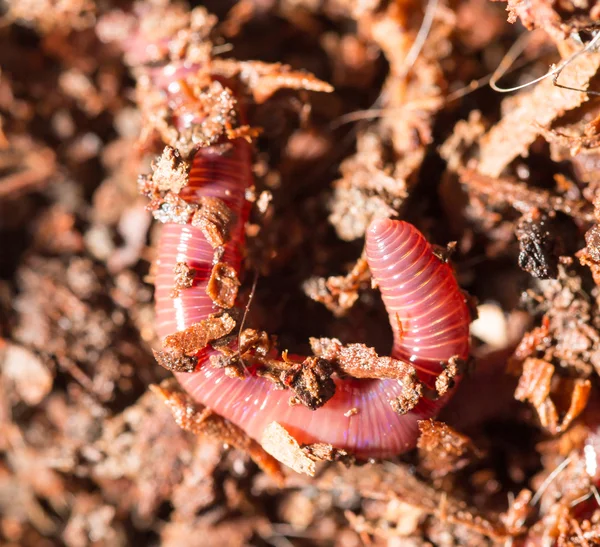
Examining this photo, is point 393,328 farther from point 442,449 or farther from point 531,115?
point 531,115

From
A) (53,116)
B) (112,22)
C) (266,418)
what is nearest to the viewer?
(266,418)

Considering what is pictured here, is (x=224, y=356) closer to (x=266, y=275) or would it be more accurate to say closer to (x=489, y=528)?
(x=266, y=275)

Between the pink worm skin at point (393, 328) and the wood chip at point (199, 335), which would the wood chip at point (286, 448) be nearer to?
the pink worm skin at point (393, 328)

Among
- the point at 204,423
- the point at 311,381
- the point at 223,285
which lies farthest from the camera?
the point at 204,423

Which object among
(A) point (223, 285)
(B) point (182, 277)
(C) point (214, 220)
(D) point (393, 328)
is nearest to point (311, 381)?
(D) point (393, 328)

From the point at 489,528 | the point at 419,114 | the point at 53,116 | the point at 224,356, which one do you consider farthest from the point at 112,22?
the point at 489,528

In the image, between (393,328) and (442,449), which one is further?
(442,449)

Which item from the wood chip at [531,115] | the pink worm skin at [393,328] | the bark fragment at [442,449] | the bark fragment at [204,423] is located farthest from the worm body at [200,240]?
the wood chip at [531,115]

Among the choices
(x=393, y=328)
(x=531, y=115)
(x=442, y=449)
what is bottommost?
(x=442, y=449)
